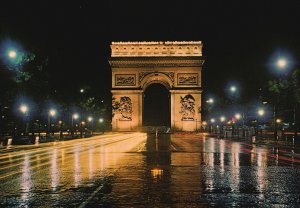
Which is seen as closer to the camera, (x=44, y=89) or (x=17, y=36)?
(x=17, y=36)

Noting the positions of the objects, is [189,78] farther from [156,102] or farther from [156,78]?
[156,102]

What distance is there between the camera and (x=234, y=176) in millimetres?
14086

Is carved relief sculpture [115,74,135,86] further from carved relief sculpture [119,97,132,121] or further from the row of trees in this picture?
the row of trees

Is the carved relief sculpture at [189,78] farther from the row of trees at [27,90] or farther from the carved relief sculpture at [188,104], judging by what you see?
the row of trees at [27,90]

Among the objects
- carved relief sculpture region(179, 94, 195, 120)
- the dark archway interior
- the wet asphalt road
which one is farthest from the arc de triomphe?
the wet asphalt road

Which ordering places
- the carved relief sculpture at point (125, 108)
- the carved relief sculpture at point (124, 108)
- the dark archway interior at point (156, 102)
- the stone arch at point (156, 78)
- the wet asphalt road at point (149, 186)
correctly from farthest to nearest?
the dark archway interior at point (156, 102), the stone arch at point (156, 78), the carved relief sculpture at point (125, 108), the carved relief sculpture at point (124, 108), the wet asphalt road at point (149, 186)

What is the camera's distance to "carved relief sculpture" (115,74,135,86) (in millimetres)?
78938

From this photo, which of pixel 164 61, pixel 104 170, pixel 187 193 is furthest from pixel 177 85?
pixel 187 193

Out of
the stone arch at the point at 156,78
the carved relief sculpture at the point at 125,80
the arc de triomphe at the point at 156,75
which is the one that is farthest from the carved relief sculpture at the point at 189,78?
the carved relief sculpture at the point at 125,80

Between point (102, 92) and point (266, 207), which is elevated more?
point (102, 92)

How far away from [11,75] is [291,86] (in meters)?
22.0

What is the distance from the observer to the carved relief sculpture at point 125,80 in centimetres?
7894

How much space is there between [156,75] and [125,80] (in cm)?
537

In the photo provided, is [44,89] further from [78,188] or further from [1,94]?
[78,188]
